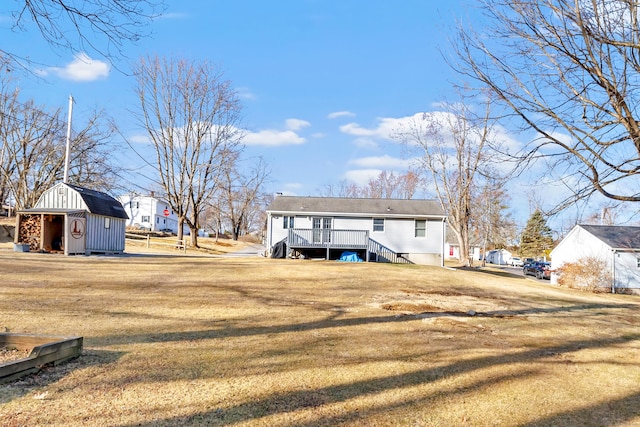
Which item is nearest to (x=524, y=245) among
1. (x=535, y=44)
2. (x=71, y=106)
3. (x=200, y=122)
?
(x=200, y=122)

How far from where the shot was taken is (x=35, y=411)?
3680 millimetres

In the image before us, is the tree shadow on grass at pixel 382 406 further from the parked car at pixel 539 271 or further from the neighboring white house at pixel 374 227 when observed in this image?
the parked car at pixel 539 271

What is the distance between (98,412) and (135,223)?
69.8 m

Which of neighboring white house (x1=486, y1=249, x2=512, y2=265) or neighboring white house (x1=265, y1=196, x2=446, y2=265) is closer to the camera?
neighboring white house (x1=265, y1=196, x2=446, y2=265)

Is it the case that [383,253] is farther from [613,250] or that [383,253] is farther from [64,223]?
[64,223]

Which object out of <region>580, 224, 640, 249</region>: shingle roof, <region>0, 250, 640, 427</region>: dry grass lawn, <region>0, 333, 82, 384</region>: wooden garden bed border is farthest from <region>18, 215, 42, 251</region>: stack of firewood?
<region>580, 224, 640, 249</region>: shingle roof

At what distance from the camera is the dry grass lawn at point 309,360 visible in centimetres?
402

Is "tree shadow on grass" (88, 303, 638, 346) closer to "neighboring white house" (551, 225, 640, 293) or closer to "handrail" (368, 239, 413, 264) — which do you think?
"handrail" (368, 239, 413, 264)

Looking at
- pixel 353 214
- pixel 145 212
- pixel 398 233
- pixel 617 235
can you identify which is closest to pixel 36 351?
pixel 353 214

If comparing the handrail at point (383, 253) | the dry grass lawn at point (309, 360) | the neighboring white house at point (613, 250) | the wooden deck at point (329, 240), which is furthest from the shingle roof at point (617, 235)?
the dry grass lawn at point (309, 360)

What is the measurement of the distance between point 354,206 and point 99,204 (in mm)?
14596

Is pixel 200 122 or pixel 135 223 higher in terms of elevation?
pixel 200 122

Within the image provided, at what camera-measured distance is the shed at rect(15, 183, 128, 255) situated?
65.8 ft

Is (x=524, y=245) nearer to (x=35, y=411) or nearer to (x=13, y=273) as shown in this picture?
(x=13, y=273)
